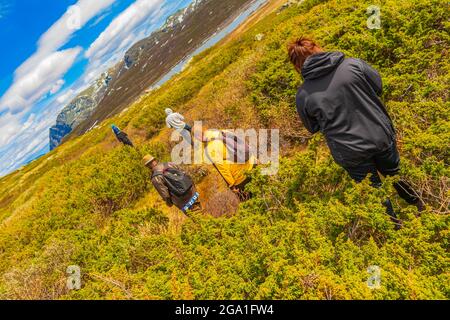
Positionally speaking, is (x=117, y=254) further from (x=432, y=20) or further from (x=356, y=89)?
(x=432, y=20)

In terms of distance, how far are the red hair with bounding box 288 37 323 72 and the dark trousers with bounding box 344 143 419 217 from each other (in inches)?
49.5

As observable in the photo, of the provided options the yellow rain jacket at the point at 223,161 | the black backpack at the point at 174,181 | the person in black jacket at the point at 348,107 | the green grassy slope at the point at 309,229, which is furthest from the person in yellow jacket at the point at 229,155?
the person in black jacket at the point at 348,107

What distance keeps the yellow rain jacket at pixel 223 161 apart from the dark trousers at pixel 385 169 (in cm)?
235

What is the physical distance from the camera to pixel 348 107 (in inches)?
135

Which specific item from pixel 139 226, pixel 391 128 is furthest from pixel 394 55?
pixel 139 226

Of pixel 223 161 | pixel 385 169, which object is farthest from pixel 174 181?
pixel 385 169

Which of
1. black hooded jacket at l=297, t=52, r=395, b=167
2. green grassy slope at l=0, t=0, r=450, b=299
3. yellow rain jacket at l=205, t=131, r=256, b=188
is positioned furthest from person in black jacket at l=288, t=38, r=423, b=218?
yellow rain jacket at l=205, t=131, r=256, b=188

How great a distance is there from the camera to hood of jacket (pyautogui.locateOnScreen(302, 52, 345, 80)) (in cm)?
333

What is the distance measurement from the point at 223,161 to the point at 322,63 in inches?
117

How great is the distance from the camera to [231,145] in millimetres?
5918

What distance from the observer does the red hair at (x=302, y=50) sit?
350cm

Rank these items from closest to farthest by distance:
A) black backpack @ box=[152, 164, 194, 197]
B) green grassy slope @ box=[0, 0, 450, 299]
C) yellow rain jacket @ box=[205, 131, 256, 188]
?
green grassy slope @ box=[0, 0, 450, 299], yellow rain jacket @ box=[205, 131, 256, 188], black backpack @ box=[152, 164, 194, 197]

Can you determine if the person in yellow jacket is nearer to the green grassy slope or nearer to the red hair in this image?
the green grassy slope

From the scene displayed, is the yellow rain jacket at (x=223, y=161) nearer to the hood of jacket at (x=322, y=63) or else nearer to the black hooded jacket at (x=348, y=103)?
the black hooded jacket at (x=348, y=103)
